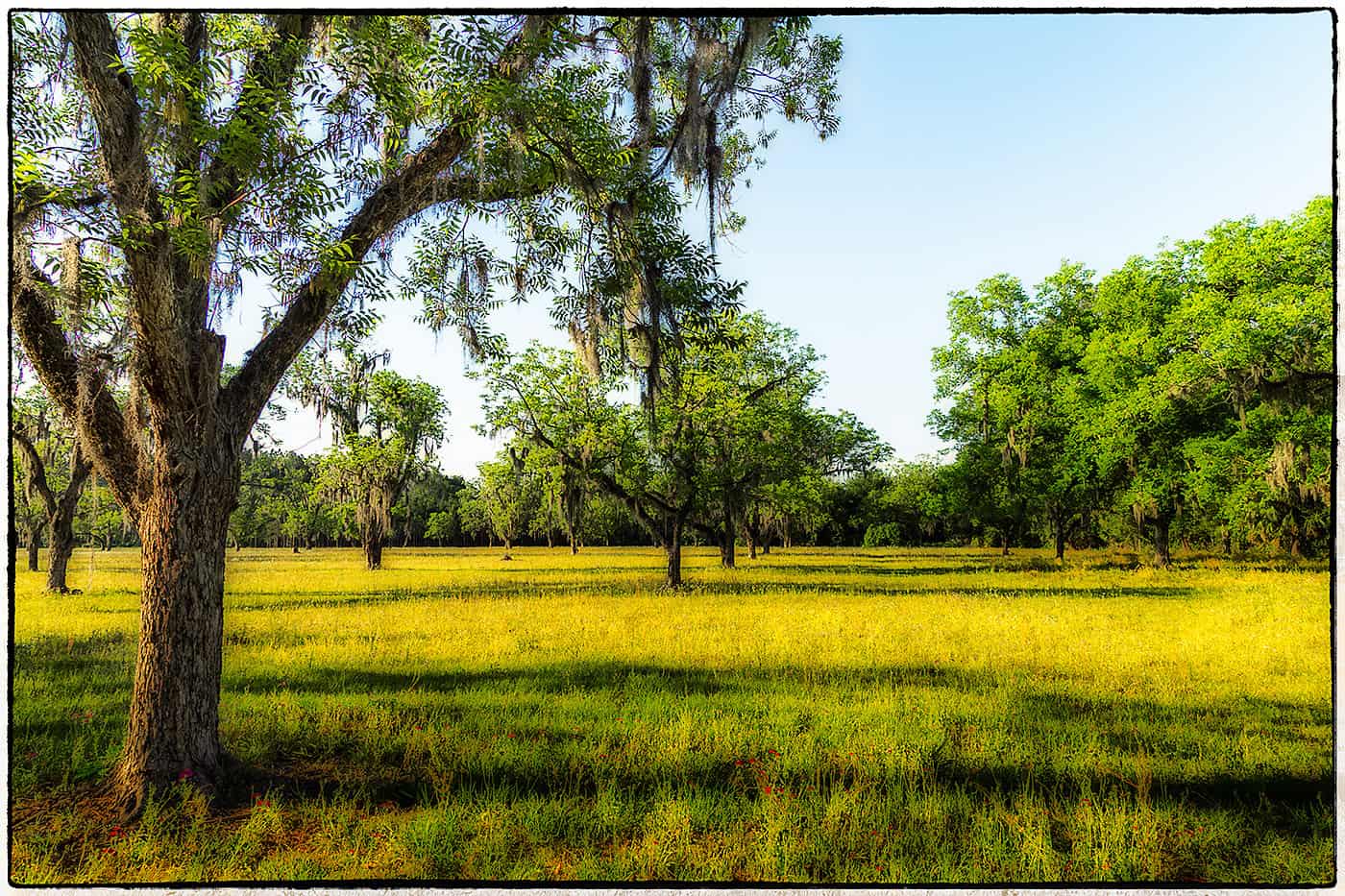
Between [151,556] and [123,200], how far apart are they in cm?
170

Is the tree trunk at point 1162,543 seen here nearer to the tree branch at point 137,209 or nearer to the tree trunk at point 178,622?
the tree trunk at point 178,622

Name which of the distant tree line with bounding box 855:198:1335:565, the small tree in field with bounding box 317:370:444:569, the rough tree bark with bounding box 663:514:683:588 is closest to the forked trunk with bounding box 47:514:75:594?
the small tree in field with bounding box 317:370:444:569

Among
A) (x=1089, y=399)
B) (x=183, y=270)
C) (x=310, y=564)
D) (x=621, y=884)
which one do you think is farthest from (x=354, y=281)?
(x=310, y=564)

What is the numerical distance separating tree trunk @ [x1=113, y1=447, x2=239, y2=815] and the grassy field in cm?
22

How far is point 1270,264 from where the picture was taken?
1306 centimetres

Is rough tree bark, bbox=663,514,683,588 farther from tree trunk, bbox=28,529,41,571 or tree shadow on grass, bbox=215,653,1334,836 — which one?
tree trunk, bbox=28,529,41,571

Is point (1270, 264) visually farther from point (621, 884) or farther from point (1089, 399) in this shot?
point (621, 884)

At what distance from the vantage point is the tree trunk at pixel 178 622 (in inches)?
140

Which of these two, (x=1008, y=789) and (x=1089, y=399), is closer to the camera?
(x=1008, y=789)

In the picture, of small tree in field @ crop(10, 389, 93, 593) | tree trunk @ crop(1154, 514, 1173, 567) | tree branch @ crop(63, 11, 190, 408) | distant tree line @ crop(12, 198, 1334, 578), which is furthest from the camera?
tree trunk @ crop(1154, 514, 1173, 567)

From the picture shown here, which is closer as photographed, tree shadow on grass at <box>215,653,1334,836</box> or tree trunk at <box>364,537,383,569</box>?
tree shadow on grass at <box>215,653,1334,836</box>

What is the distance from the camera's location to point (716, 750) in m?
4.66

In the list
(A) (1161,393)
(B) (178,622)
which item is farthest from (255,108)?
(A) (1161,393)

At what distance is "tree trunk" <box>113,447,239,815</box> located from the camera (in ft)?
11.7
